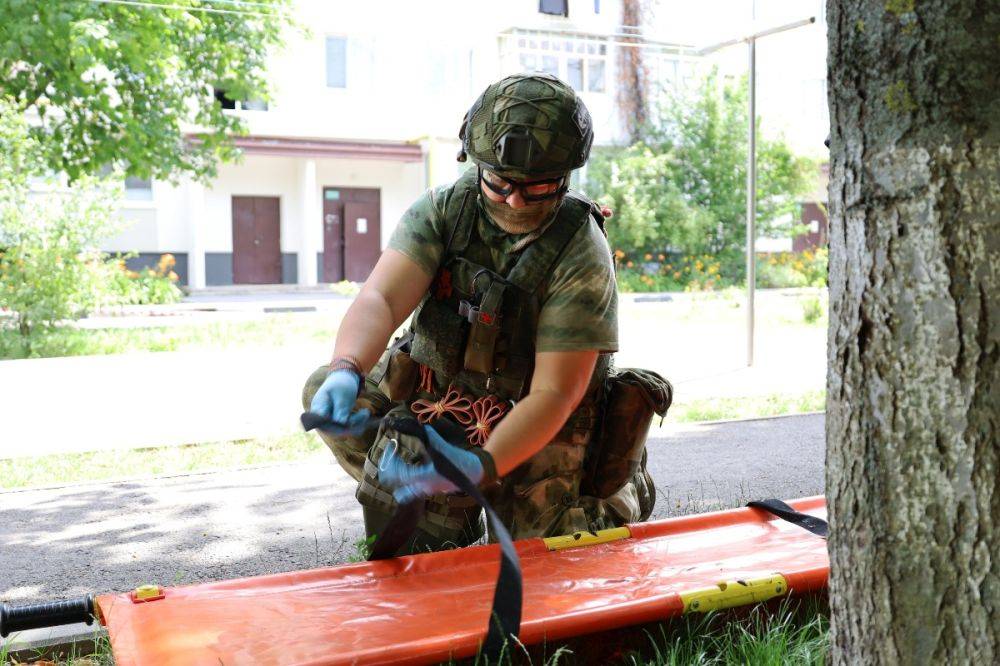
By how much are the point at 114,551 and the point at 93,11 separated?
8.73 meters

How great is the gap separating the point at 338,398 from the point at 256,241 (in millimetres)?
22585

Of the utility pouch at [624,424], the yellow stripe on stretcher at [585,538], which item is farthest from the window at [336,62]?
the yellow stripe on stretcher at [585,538]

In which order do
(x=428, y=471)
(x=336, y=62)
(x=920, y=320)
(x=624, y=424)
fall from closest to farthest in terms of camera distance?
(x=920, y=320) < (x=428, y=471) < (x=624, y=424) < (x=336, y=62)

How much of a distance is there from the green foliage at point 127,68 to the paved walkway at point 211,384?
2.98m

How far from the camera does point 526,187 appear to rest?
9.87 feet

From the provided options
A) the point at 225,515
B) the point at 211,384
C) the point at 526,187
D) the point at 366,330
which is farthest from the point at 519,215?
the point at 211,384

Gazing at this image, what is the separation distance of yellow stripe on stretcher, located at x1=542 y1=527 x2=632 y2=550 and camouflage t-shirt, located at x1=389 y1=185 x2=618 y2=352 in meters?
0.59

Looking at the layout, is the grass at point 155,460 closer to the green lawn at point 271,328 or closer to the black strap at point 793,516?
the black strap at point 793,516

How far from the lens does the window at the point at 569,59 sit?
2588 centimetres

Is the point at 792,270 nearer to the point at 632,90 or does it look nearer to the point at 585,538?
the point at 632,90

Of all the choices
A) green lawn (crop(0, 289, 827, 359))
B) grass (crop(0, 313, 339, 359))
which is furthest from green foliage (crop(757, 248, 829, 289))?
grass (crop(0, 313, 339, 359))

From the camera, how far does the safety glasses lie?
300 cm

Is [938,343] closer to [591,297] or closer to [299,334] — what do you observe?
[591,297]

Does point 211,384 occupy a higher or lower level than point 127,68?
lower
